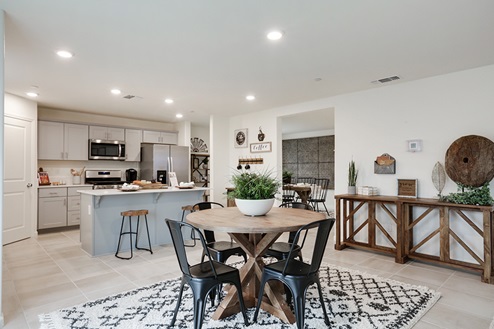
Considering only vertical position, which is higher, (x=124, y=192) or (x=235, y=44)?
(x=235, y=44)

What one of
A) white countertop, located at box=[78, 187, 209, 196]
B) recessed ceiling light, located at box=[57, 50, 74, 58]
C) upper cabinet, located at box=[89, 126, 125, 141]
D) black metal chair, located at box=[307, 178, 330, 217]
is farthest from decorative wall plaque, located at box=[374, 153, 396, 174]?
upper cabinet, located at box=[89, 126, 125, 141]

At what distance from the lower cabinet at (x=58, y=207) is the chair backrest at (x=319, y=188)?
569 cm

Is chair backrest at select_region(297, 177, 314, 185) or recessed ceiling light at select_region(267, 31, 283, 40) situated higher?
recessed ceiling light at select_region(267, 31, 283, 40)

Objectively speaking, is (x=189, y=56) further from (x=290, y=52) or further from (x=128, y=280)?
(x=128, y=280)

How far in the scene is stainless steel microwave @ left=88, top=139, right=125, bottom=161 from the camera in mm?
6543

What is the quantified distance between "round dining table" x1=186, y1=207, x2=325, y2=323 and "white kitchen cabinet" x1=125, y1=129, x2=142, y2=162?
4.97 m

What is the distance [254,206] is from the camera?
103 inches

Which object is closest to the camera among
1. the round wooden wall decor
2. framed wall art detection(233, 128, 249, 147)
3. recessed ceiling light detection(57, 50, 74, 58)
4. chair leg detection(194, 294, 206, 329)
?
chair leg detection(194, 294, 206, 329)

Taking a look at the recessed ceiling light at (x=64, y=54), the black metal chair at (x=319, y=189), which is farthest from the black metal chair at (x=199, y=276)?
the black metal chair at (x=319, y=189)

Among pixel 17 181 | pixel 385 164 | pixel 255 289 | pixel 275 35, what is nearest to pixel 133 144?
pixel 17 181

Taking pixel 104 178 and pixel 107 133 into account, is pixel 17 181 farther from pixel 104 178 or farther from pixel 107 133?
pixel 107 133

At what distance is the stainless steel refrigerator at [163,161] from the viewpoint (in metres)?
7.02

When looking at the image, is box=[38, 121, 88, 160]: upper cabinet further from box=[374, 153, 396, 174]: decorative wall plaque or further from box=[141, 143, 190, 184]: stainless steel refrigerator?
box=[374, 153, 396, 174]: decorative wall plaque

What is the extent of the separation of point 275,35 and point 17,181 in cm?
493
